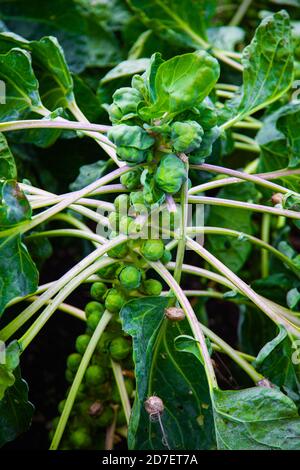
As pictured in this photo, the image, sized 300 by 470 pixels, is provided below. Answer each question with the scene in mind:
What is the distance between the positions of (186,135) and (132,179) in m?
0.14

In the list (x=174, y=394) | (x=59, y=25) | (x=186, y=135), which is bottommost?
A: (x=174, y=394)

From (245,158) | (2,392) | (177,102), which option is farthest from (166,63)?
(245,158)

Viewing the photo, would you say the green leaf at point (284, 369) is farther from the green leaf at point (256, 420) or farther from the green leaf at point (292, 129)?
the green leaf at point (292, 129)

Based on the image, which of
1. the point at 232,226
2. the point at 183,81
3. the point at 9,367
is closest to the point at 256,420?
the point at 9,367

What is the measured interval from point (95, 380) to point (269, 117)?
27.8 inches

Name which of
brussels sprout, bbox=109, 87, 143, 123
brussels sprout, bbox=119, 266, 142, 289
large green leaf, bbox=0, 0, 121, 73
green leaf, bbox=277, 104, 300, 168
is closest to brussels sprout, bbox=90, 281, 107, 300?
brussels sprout, bbox=119, 266, 142, 289

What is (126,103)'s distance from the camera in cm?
90

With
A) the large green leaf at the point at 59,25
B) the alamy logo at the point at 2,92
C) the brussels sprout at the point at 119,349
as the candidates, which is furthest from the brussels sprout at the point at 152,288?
the large green leaf at the point at 59,25

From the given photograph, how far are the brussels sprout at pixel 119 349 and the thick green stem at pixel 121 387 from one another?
0.02m

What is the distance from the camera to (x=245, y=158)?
1.66 m

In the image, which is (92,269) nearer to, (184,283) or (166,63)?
(166,63)

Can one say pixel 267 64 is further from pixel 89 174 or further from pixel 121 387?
pixel 121 387

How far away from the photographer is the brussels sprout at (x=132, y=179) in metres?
0.96

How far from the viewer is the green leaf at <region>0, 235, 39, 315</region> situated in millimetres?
900
